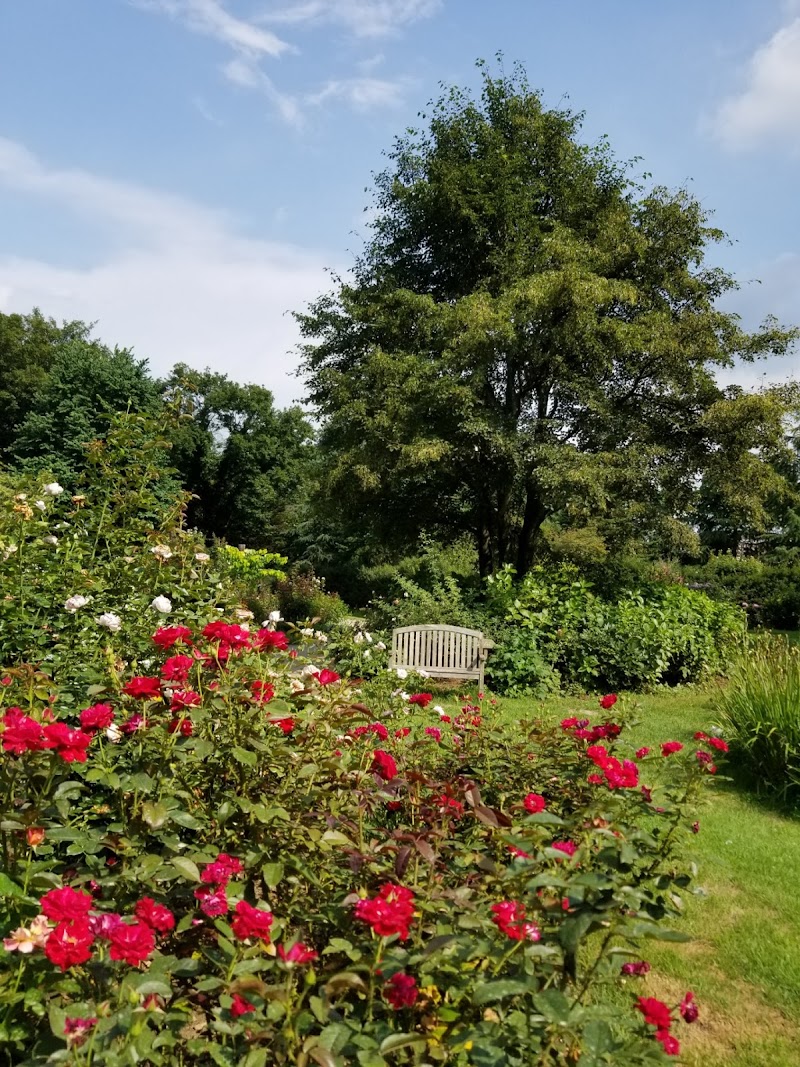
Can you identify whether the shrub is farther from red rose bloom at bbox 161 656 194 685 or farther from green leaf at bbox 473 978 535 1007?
red rose bloom at bbox 161 656 194 685

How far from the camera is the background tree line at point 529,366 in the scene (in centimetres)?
982

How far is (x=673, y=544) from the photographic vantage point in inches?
413

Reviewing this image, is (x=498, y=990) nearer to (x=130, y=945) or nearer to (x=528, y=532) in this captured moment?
(x=130, y=945)

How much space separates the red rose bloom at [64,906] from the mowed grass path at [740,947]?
4.86ft

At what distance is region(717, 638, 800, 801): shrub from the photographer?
4.59 m

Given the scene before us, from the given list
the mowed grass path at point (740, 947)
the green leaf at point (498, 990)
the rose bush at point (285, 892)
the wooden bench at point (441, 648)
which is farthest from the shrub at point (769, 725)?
the green leaf at point (498, 990)

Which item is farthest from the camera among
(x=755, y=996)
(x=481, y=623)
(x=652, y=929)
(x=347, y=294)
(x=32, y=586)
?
(x=347, y=294)

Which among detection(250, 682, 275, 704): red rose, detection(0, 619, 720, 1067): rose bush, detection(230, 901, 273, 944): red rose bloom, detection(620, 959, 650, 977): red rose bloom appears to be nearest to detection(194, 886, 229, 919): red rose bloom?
detection(0, 619, 720, 1067): rose bush

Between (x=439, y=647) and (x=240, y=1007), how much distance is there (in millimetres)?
6351

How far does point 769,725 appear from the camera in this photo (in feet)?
15.4

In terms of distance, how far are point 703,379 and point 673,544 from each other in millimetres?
2503

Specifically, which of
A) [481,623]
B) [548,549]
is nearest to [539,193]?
[548,549]

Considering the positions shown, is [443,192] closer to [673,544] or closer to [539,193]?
[539,193]

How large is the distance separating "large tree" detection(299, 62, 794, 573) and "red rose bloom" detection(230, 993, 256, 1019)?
8292 millimetres
